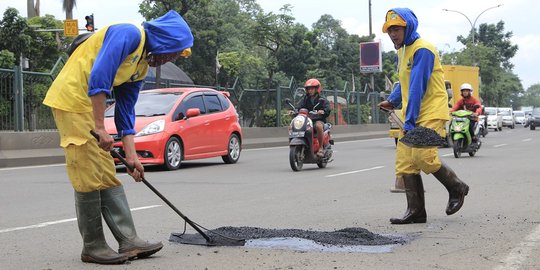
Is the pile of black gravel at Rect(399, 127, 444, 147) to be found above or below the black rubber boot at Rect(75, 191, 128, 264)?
above

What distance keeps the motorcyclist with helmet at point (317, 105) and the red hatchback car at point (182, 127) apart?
222 centimetres

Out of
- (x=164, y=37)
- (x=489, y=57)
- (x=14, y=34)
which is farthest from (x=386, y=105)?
(x=489, y=57)

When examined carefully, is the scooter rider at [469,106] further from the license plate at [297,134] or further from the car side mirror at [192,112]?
the car side mirror at [192,112]

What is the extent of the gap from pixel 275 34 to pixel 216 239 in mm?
28379

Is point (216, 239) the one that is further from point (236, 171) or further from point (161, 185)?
point (236, 171)

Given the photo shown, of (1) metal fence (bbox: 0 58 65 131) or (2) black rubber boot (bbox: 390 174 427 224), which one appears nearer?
(2) black rubber boot (bbox: 390 174 427 224)

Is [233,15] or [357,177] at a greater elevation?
[233,15]

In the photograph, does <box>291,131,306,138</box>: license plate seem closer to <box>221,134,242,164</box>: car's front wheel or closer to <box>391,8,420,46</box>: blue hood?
<box>221,134,242,164</box>: car's front wheel

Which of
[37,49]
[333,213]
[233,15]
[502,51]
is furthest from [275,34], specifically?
[502,51]

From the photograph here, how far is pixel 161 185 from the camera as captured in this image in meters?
11.2

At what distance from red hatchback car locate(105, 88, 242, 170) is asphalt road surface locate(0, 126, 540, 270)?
1.48 feet

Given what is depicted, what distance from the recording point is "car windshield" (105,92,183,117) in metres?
14.4

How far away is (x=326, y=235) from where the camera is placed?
6.00 metres

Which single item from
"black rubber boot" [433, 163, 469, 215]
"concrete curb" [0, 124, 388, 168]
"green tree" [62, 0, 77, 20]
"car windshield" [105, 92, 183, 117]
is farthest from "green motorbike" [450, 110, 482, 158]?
"green tree" [62, 0, 77, 20]
